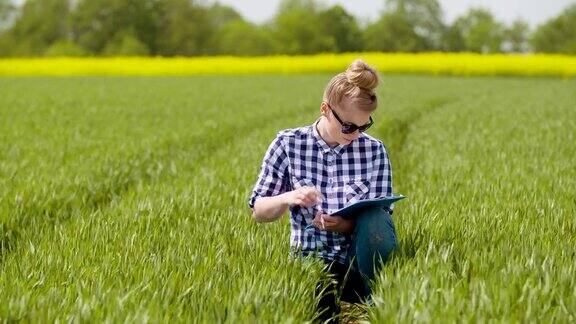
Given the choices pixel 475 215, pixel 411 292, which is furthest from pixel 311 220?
pixel 475 215

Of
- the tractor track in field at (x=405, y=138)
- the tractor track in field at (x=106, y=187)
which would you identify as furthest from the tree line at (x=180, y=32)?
the tractor track in field at (x=106, y=187)

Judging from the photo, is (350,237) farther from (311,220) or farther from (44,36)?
(44,36)

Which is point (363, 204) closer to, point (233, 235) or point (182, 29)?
point (233, 235)

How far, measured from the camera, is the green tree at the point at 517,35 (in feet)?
391

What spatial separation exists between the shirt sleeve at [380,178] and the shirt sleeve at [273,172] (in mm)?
470

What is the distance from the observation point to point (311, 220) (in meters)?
4.05

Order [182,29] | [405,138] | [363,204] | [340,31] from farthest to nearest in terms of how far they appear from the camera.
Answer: [340,31], [182,29], [405,138], [363,204]

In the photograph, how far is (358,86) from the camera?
3.76 meters

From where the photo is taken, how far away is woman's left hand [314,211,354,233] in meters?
3.73

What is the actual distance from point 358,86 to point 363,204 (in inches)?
23.5

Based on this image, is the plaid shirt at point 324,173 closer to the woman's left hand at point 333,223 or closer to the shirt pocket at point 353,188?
the shirt pocket at point 353,188

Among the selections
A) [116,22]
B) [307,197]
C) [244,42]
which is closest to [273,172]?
[307,197]

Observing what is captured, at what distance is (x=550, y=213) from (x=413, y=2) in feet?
347

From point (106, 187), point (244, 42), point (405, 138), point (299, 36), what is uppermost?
point (299, 36)
